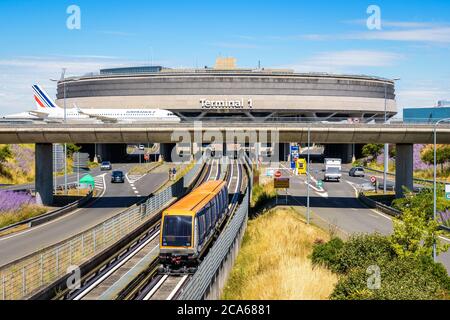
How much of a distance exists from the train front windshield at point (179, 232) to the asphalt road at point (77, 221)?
1202 centimetres

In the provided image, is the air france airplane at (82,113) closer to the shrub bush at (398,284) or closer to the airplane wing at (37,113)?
the airplane wing at (37,113)

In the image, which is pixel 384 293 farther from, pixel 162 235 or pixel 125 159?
pixel 125 159

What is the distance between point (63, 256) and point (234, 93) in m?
116

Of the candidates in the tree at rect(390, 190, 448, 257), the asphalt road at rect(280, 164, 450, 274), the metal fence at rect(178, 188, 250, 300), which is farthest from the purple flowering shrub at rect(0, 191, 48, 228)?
the tree at rect(390, 190, 448, 257)

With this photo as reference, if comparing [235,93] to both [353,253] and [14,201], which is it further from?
[353,253]

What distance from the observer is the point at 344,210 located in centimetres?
5447

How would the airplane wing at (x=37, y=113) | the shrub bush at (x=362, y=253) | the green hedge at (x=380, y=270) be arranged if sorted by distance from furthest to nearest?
the airplane wing at (x=37, y=113) < the shrub bush at (x=362, y=253) < the green hedge at (x=380, y=270)

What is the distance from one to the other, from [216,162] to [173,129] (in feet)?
192

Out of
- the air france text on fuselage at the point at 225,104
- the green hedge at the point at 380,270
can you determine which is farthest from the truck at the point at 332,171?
the air france text on fuselage at the point at 225,104

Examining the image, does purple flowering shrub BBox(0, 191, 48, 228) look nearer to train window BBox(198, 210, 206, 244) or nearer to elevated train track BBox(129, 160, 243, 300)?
train window BBox(198, 210, 206, 244)

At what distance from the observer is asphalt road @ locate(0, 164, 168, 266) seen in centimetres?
3831

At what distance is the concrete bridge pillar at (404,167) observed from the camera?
186 ft

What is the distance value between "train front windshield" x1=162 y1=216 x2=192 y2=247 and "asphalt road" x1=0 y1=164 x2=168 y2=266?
1202 cm

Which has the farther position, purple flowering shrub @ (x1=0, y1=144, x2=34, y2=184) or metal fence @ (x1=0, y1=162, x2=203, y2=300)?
purple flowering shrub @ (x1=0, y1=144, x2=34, y2=184)
